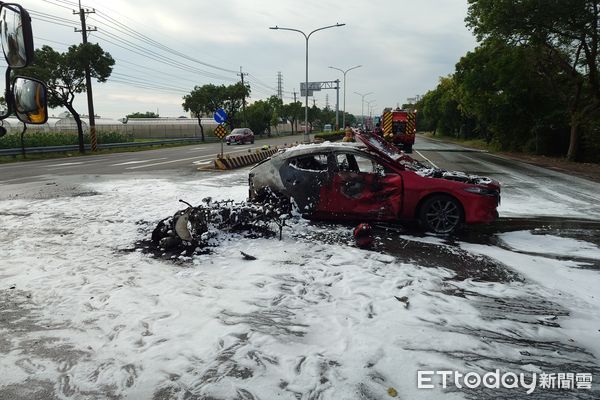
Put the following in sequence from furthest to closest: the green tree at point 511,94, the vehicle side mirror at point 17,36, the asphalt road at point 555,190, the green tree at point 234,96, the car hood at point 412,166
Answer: the green tree at point 234,96
the green tree at point 511,94
the asphalt road at point 555,190
the car hood at point 412,166
the vehicle side mirror at point 17,36

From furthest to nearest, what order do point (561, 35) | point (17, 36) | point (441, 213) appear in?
point (561, 35)
point (441, 213)
point (17, 36)

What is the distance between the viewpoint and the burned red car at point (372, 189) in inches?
256

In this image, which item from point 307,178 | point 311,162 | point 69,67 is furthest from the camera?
point 69,67

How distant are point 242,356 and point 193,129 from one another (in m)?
63.0

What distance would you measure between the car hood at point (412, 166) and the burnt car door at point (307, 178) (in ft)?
2.99

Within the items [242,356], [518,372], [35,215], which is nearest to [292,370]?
[242,356]

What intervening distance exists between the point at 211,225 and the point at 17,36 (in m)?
4.03

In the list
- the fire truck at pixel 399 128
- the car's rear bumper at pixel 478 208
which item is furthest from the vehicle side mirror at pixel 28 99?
the fire truck at pixel 399 128

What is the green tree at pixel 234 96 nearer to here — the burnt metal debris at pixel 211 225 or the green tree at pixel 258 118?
the green tree at pixel 258 118

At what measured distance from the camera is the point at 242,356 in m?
3.16

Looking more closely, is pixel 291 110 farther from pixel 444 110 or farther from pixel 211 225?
pixel 211 225

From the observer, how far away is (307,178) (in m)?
6.86

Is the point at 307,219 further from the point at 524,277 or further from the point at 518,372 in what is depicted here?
the point at 518,372

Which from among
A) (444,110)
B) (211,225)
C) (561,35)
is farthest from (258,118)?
(211,225)
